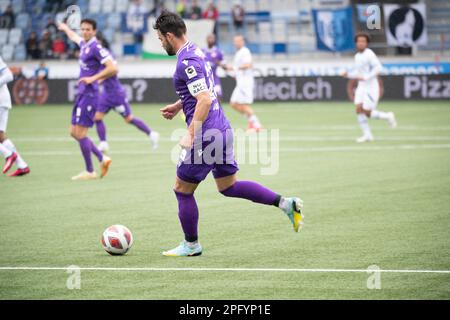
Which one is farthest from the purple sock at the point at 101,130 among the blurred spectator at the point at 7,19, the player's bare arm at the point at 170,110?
the blurred spectator at the point at 7,19

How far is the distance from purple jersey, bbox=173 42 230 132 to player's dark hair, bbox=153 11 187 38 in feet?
0.50

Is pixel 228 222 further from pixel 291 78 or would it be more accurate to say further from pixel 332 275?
pixel 291 78

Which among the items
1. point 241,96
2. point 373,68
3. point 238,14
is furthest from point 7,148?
point 238,14

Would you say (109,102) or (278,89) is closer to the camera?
(109,102)

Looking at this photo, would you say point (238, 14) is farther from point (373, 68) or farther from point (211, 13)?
point (373, 68)

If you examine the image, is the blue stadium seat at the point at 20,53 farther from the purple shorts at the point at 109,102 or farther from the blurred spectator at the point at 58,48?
the purple shorts at the point at 109,102

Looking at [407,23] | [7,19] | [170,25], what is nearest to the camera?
[170,25]

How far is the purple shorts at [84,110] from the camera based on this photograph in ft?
50.1

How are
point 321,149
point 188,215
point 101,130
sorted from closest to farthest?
point 188,215
point 101,130
point 321,149

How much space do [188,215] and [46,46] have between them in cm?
3043

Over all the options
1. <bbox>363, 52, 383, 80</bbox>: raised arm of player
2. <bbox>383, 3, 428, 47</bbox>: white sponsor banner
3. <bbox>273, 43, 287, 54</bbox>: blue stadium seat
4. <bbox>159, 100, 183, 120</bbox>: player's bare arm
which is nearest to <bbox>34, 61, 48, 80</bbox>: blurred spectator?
<bbox>273, 43, 287, 54</bbox>: blue stadium seat

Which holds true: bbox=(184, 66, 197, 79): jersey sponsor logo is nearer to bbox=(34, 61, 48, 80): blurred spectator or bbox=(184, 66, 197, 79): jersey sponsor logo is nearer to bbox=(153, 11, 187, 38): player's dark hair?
bbox=(153, 11, 187, 38): player's dark hair

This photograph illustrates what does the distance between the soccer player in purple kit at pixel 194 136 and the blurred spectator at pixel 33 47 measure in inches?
1182

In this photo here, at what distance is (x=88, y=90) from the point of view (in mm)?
15398
